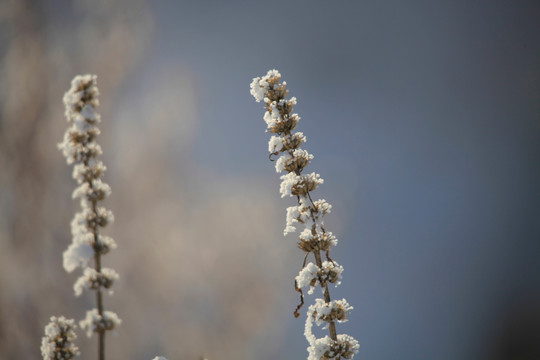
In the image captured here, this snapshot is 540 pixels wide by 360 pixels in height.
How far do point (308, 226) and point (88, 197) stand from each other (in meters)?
0.97

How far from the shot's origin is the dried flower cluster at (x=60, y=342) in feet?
5.59

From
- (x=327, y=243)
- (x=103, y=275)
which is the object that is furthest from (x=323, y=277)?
(x=103, y=275)

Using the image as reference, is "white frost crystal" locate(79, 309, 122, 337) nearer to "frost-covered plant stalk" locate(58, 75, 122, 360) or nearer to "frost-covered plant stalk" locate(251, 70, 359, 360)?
"frost-covered plant stalk" locate(58, 75, 122, 360)

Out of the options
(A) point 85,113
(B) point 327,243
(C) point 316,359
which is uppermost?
(A) point 85,113

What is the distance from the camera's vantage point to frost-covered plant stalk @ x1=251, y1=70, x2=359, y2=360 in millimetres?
2039

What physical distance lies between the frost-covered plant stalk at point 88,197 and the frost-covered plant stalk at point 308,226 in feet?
2.68

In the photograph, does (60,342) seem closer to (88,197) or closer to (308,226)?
(88,197)

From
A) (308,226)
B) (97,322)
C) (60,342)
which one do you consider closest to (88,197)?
(97,322)

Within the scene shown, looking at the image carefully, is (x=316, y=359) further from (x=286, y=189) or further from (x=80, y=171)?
(x=80, y=171)

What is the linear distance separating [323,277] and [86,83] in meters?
1.30

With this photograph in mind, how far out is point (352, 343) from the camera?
2.06 metres

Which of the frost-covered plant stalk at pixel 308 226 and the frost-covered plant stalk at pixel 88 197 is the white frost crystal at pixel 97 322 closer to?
the frost-covered plant stalk at pixel 88 197

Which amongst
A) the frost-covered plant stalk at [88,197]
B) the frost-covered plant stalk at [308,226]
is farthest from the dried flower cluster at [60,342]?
the frost-covered plant stalk at [308,226]

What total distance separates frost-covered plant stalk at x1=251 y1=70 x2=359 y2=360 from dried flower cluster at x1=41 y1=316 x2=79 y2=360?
3.14ft
